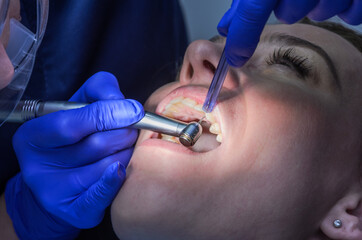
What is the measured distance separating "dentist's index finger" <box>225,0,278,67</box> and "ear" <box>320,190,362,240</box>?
0.59 m

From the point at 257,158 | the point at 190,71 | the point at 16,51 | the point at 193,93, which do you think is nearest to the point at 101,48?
the point at 16,51

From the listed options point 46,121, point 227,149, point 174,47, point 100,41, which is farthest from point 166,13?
point 227,149

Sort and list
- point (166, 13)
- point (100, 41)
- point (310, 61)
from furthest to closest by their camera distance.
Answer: point (166, 13) → point (100, 41) → point (310, 61)

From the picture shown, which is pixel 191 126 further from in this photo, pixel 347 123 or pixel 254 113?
pixel 347 123

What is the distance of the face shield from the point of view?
1.04 metres

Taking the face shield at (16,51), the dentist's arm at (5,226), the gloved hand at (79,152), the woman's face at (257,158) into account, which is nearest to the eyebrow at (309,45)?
the woman's face at (257,158)

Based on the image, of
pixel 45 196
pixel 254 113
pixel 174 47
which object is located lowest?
pixel 45 196

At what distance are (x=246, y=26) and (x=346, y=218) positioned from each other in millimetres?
679

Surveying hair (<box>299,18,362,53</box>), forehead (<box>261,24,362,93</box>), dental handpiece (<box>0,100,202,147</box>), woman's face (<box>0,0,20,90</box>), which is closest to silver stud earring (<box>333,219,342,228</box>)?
forehead (<box>261,24,362,93</box>)

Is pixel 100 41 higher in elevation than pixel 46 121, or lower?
higher

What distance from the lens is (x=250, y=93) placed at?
3.23 feet

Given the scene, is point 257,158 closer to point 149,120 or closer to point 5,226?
point 149,120

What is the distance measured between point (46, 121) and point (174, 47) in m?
0.92

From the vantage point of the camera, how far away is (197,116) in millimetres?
1152
